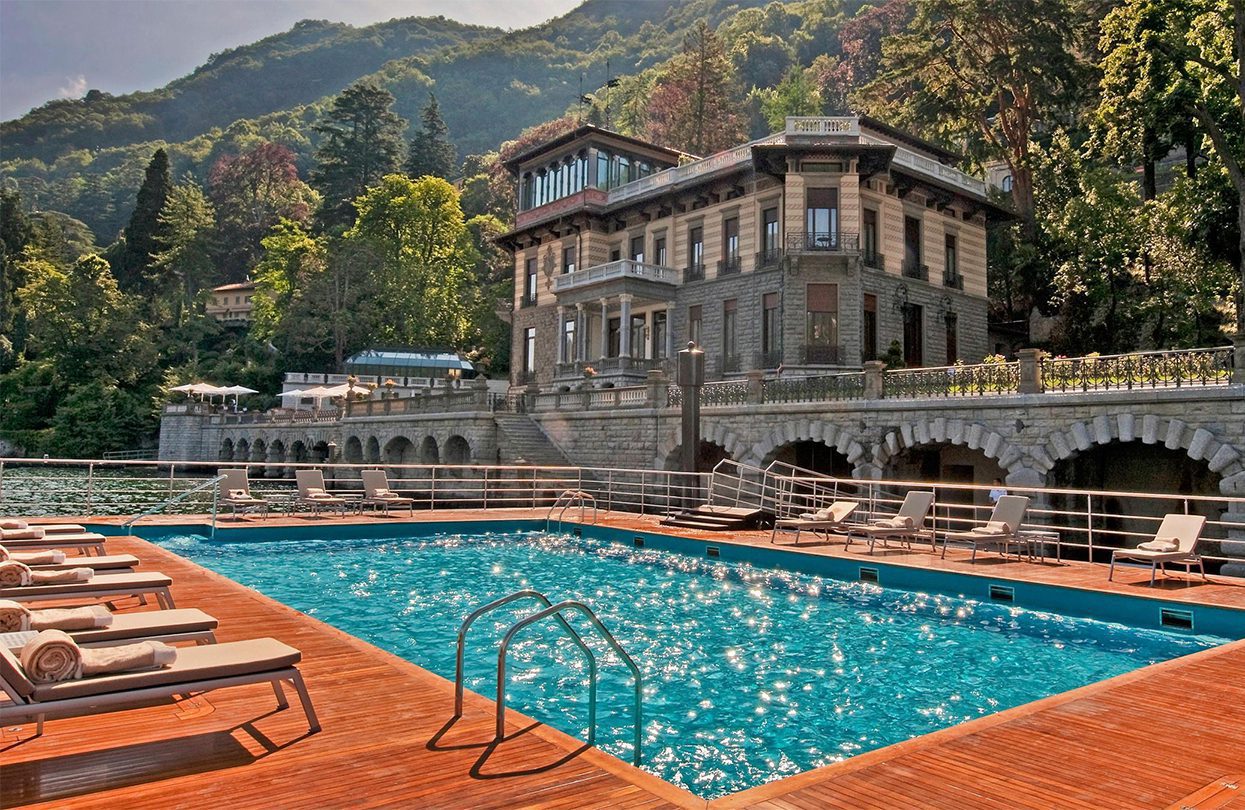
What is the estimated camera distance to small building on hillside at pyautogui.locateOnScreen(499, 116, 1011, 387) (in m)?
30.9

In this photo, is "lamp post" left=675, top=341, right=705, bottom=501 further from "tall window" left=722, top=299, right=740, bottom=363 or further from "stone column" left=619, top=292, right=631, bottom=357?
"stone column" left=619, top=292, right=631, bottom=357

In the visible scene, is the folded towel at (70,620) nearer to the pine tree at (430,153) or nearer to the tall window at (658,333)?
the tall window at (658,333)

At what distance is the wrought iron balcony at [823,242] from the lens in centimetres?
3086

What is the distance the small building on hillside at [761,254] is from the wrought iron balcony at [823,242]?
0.19ft

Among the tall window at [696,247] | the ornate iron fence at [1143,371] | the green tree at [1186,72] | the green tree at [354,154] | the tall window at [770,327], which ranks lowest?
the ornate iron fence at [1143,371]

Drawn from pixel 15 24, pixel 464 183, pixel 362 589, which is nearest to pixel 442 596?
pixel 362 589

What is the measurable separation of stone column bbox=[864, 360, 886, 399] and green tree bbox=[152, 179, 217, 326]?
68.0 metres

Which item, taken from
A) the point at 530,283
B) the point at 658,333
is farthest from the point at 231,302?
the point at 658,333

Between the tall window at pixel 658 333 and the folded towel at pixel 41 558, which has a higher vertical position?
the tall window at pixel 658 333

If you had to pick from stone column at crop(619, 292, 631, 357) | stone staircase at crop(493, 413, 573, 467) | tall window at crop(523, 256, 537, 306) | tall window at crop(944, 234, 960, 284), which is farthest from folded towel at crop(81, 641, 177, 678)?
tall window at crop(523, 256, 537, 306)

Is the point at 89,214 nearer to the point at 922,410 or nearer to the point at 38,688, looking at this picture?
the point at 922,410

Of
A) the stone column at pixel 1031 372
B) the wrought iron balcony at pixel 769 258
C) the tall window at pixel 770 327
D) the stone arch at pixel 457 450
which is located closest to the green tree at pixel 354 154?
the stone arch at pixel 457 450

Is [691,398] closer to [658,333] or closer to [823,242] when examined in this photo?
[823,242]

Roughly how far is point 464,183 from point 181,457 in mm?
41074
